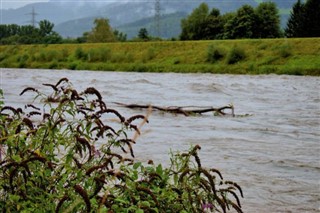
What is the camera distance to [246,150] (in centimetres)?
961

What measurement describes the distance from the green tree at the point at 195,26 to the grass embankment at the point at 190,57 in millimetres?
27170

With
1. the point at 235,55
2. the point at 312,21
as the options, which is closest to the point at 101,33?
the point at 312,21

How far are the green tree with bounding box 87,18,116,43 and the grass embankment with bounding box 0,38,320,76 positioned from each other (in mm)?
56736

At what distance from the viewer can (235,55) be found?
43.7 m

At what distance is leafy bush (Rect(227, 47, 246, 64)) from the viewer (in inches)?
1706

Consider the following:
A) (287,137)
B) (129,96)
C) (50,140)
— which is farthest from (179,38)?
(50,140)

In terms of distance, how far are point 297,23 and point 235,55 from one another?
27.5 meters

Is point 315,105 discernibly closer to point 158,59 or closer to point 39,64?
point 158,59

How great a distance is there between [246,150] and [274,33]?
7028 cm

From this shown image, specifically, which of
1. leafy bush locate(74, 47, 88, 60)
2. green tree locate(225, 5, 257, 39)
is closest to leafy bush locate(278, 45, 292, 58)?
leafy bush locate(74, 47, 88, 60)

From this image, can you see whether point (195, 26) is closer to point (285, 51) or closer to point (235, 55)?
point (235, 55)

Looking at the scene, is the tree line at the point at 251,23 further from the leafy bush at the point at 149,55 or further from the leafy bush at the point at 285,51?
the leafy bush at the point at 285,51

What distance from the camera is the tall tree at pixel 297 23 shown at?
217 feet

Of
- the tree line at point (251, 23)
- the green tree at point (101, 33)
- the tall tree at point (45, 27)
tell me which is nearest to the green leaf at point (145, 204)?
the tree line at point (251, 23)
